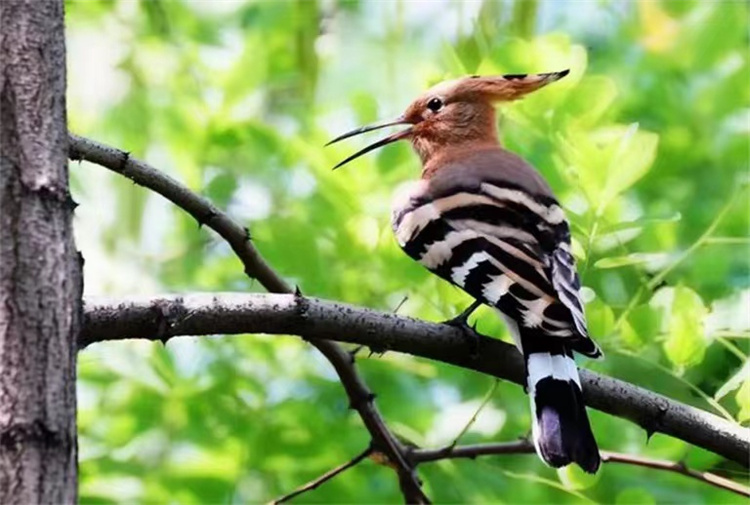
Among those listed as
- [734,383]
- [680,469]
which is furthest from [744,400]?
[680,469]

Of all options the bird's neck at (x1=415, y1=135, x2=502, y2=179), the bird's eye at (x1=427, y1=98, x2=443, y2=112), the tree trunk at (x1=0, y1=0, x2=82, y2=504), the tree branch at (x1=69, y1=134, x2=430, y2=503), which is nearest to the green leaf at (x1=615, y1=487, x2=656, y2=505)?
the tree branch at (x1=69, y1=134, x2=430, y2=503)

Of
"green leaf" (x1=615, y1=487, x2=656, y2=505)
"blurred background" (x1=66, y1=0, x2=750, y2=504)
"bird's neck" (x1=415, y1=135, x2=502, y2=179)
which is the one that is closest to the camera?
"green leaf" (x1=615, y1=487, x2=656, y2=505)

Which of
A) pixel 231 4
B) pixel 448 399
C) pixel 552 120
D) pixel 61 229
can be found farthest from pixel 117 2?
pixel 61 229

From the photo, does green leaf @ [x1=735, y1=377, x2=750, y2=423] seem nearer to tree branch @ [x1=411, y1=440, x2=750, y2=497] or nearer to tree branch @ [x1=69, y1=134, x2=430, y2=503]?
tree branch @ [x1=411, y1=440, x2=750, y2=497]

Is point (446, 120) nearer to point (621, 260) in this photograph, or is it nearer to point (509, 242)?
point (509, 242)

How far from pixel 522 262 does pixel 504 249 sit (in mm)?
62

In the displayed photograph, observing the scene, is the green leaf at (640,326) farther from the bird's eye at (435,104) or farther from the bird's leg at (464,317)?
the bird's eye at (435,104)

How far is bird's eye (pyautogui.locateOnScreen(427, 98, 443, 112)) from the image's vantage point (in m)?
3.91

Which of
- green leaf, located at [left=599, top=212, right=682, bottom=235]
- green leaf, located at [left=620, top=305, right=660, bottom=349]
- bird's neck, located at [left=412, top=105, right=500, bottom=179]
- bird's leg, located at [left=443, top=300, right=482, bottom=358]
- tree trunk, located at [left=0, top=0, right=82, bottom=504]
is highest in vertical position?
bird's neck, located at [left=412, top=105, right=500, bottom=179]

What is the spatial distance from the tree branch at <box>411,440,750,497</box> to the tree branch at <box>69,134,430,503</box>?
0.20 ft

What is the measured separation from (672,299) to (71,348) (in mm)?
1611

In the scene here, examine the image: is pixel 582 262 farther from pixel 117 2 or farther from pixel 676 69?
pixel 117 2

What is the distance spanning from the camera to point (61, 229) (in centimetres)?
164

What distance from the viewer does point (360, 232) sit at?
3.69 m
